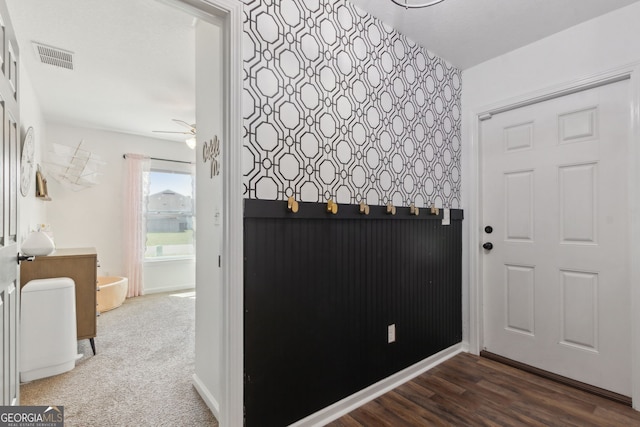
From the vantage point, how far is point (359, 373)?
5.95ft

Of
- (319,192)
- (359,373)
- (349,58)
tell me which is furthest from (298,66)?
(359,373)

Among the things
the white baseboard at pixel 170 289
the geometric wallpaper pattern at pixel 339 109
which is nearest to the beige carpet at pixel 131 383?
the geometric wallpaper pattern at pixel 339 109

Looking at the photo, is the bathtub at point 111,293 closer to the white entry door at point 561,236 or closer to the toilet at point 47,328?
the toilet at point 47,328

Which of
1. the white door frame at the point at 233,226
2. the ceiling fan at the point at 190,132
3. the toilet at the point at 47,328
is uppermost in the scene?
the ceiling fan at the point at 190,132

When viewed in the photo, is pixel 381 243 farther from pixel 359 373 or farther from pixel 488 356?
pixel 488 356

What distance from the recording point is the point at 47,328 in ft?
Result: 7.22

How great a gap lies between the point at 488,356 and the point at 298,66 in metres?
2.57

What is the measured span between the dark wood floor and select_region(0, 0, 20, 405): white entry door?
1553mm

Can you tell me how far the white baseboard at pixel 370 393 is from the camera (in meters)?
1.62

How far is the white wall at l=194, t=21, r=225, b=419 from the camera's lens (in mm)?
1738

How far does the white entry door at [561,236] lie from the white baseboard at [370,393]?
0.56m

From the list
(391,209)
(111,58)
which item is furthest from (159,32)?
(391,209)

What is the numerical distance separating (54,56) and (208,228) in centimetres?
211

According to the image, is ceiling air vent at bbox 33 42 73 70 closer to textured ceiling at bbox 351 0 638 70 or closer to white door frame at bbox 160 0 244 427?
white door frame at bbox 160 0 244 427
